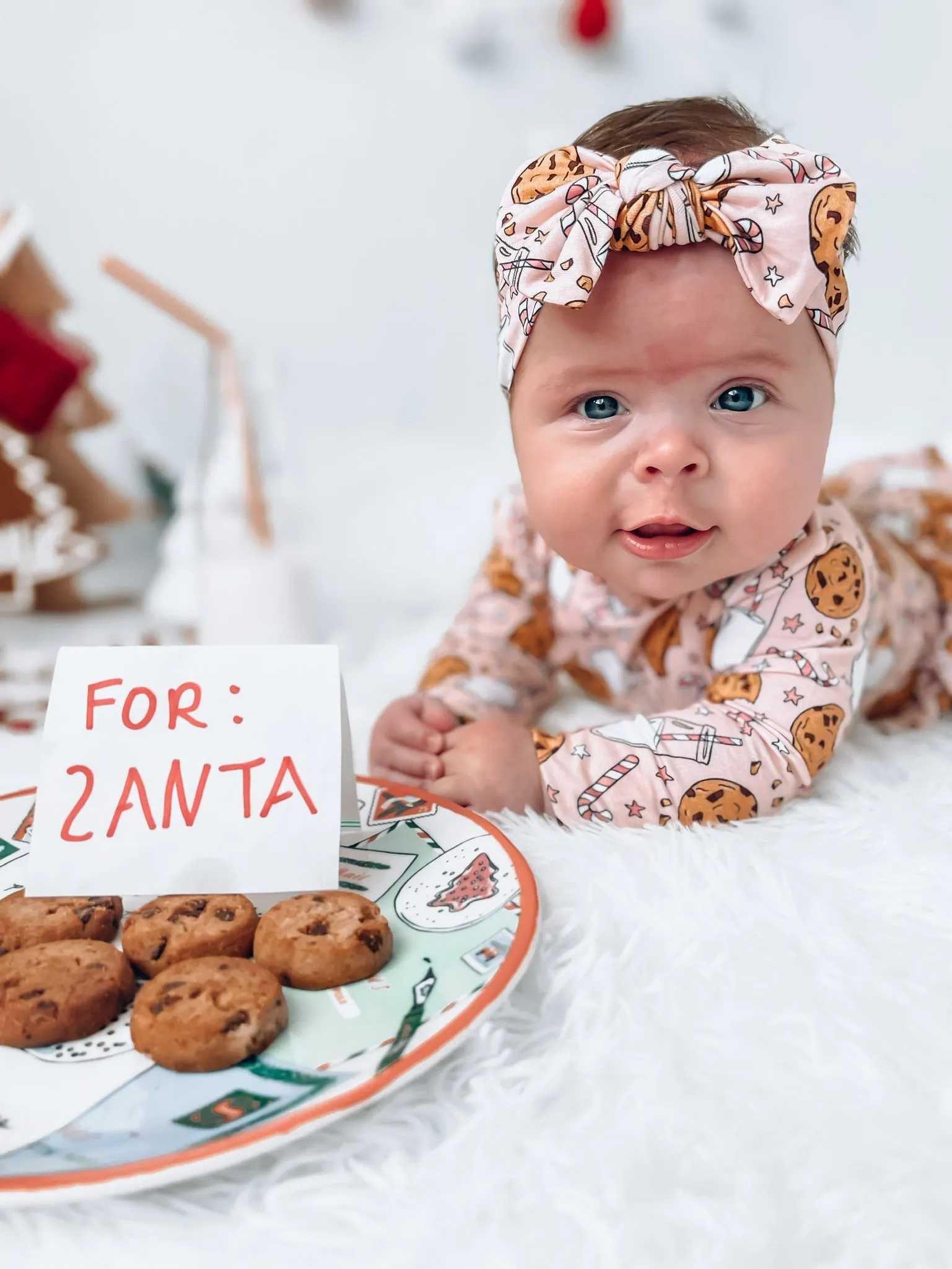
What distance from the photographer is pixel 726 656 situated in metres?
0.75

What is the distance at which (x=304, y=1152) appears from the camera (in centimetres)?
43

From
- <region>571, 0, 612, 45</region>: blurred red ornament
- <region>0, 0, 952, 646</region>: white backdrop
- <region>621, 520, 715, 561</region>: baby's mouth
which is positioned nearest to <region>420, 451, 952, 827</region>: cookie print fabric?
<region>621, 520, 715, 561</region>: baby's mouth

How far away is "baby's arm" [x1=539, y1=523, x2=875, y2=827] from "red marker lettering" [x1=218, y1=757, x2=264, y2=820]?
21 centimetres

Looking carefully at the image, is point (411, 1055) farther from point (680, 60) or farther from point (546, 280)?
point (680, 60)

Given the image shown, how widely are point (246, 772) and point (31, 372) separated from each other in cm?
68

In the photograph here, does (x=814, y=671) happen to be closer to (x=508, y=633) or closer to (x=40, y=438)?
(x=508, y=633)

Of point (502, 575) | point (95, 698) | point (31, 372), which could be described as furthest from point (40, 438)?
point (95, 698)

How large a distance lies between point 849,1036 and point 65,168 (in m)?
1.43

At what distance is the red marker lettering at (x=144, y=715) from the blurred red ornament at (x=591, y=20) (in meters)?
1.26

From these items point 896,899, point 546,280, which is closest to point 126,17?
point 546,280

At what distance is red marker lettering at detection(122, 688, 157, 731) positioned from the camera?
0.56 metres

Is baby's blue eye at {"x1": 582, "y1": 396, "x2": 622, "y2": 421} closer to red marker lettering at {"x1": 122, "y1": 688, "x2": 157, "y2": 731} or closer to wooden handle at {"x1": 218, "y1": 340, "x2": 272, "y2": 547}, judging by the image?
red marker lettering at {"x1": 122, "y1": 688, "x2": 157, "y2": 731}

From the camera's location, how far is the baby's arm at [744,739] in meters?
0.67

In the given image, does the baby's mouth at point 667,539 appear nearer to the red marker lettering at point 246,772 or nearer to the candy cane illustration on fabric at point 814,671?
the candy cane illustration on fabric at point 814,671
